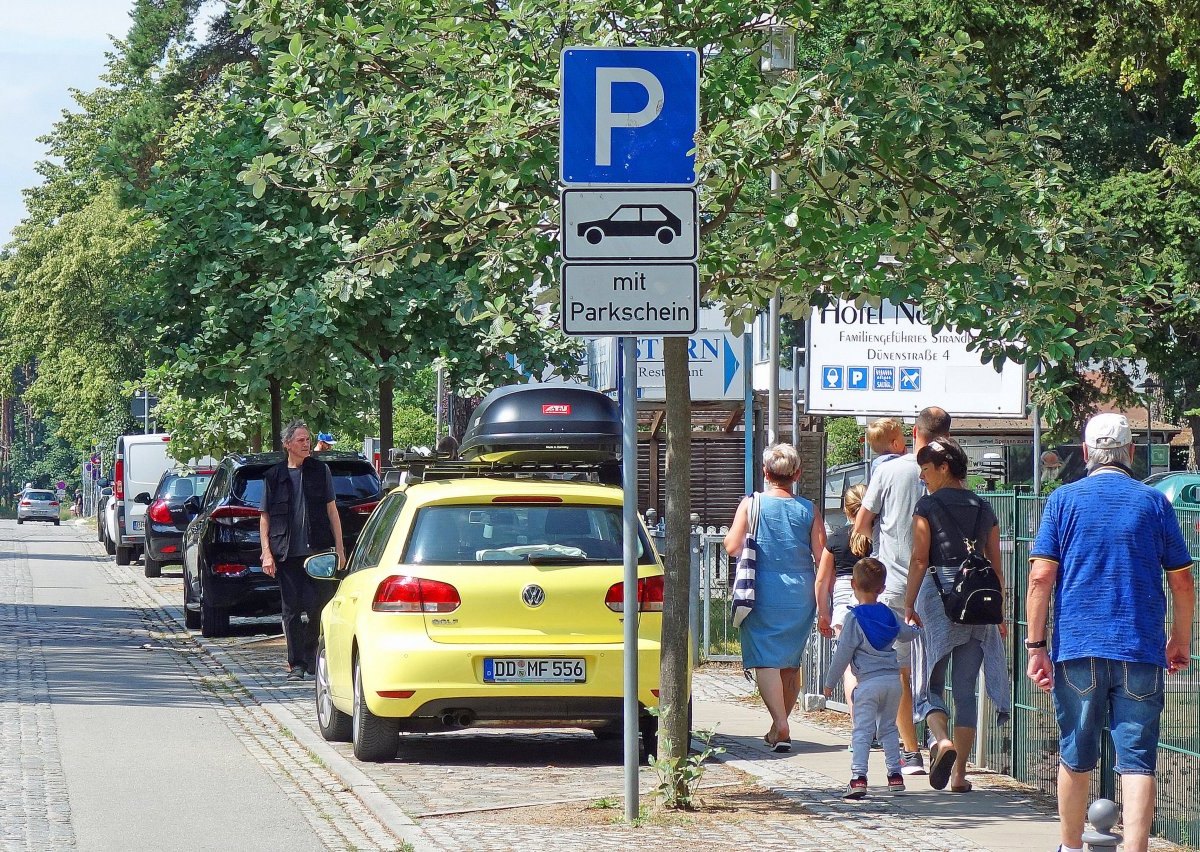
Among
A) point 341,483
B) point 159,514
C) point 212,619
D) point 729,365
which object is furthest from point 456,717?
point 159,514

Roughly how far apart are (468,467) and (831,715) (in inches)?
127

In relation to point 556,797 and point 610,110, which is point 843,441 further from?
point 610,110

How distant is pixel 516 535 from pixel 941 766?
259cm

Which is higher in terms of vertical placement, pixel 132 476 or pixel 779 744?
pixel 132 476

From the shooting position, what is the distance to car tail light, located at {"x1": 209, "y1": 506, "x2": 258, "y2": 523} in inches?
723

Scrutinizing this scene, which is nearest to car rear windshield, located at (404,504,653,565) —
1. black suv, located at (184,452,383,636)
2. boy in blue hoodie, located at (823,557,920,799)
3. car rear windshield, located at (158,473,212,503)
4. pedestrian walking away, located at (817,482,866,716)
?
pedestrian walking away, located at (817,482,866,716)

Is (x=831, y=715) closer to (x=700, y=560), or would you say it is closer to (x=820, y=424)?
Result: (x=700, y=560)

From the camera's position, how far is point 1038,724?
969 cm

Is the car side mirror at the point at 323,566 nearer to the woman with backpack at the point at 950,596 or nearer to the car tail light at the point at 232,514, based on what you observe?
the woman with backpack at the point at 950,596

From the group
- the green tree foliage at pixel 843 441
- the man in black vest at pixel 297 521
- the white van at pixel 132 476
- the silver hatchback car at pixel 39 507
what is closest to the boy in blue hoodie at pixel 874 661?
the man in black vest at pixel 297 521

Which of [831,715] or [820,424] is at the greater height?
[820,424]

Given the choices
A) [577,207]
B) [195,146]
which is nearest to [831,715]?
[577,207]

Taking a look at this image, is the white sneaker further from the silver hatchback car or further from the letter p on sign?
the silver hatchback car

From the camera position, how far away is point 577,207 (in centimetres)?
832
